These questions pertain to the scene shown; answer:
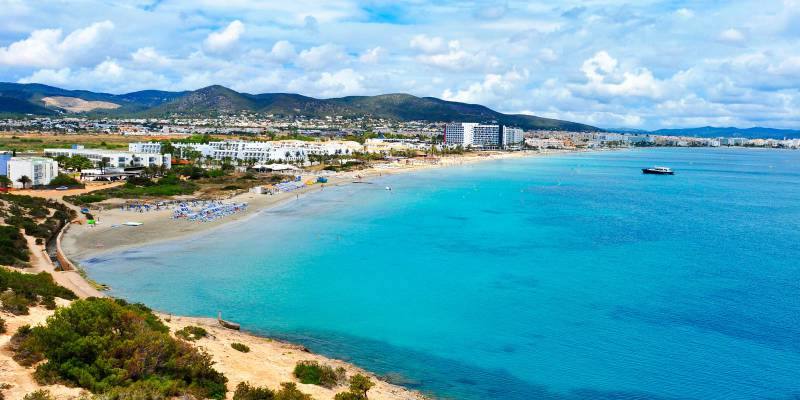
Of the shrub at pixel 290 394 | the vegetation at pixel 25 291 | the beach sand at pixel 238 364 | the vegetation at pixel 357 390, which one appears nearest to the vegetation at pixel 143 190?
the vegetation at pixel 25 291

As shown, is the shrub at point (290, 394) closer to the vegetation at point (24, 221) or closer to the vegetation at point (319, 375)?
the vegetation at point (319, 375)

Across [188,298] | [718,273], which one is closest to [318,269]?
[188,298]

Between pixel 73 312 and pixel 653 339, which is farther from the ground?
pixel 73 312

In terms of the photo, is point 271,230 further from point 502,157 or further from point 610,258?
point 502,157

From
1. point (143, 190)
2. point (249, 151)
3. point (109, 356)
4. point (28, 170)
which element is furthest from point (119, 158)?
point (109, 356)

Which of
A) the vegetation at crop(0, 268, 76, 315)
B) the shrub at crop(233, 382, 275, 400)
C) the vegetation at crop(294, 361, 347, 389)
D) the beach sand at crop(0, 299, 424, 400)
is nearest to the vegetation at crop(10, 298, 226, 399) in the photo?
the beach sand at crop(0, 299, 424, 400)
